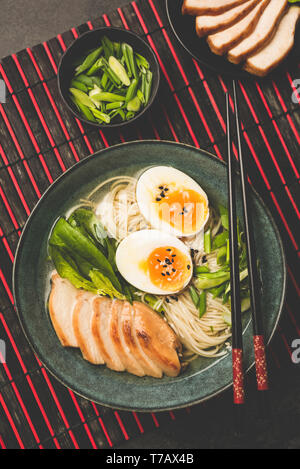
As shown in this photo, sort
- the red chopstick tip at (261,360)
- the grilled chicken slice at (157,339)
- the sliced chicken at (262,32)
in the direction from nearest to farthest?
the red chopstick tip at (261,360) < the grilled chicken slice at (157,339) < the sliced chicken at (262,32)

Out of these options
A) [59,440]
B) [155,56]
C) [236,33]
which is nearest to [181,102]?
[155,56]

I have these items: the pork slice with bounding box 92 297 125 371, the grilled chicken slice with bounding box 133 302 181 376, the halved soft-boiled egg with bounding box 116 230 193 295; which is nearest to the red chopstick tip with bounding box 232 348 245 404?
the grilled chicken slice with bounding box 133 302 181 376

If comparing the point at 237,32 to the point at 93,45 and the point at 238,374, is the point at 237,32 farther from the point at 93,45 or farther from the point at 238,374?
the point at 238,374

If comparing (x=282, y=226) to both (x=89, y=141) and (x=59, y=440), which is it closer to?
(x=89, y=141)

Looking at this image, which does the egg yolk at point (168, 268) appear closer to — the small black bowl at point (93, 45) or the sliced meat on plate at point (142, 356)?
the sliced meat on plate at point (142, 356)

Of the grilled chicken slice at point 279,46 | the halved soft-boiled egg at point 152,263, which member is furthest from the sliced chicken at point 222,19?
the halved soft-boiled egg at point 152,263

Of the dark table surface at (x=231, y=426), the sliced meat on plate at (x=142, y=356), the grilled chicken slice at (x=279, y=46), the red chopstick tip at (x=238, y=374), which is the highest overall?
the grilled chicken slice at (x=279, y=46)
